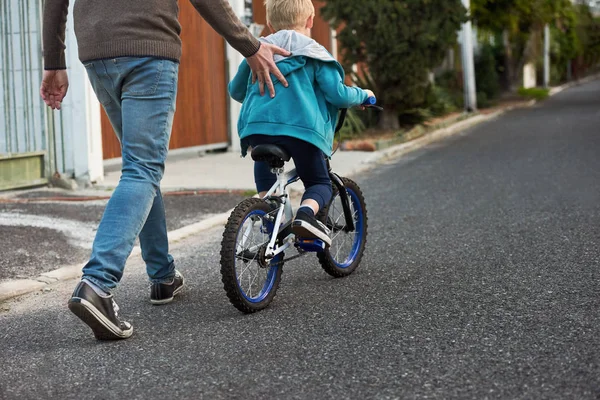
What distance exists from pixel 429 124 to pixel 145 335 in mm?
13255

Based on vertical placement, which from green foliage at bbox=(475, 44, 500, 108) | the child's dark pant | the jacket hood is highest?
green foliage at bbox=(475, 44, 500, 108)

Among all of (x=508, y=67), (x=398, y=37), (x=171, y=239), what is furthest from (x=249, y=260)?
(x=508, y=67)

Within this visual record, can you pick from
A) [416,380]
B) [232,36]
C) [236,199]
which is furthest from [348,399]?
[236,199]

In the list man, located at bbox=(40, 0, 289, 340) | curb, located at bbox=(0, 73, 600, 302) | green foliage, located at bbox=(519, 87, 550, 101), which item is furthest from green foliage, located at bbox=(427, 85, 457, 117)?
man, located at bbox=(40, 0, 289, 340)

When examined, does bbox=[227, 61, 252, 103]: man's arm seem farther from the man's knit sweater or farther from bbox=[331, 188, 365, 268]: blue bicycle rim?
bbox=[331, 188, 365, 268]: blue bicycle rim

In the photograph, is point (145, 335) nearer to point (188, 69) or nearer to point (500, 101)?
point (188, 69)

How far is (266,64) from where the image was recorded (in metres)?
4.27

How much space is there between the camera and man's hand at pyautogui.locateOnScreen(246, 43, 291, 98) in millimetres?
4250

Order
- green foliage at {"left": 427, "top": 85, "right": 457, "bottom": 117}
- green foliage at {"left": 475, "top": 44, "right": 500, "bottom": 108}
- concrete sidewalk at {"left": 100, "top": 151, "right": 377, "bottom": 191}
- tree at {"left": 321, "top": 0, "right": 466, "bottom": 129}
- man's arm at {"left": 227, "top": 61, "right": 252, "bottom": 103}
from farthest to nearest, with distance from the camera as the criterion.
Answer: green foliage at {"left": 475, "top": 44, "right": 500, "bottom": 108} → green foliage at {"left": 427, "top": 85, "right": 457, "bottom": 117} → tree at {"left": 321, "top": 0, "right": 466, "bottom": 129} → concrete sidewalk at {"left": 100, "top": 151, "right": 377, "bottom": 191} → man's arm at {"left": 227, "top": 61, "right": 252, "bottom": 103}

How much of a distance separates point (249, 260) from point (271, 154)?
0.50 meters

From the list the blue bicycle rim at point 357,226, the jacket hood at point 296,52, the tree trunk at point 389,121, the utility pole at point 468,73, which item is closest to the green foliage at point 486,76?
the utility pole at point 468,73

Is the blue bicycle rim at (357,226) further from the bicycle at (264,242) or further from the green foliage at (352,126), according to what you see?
the green foliage at (352,126)

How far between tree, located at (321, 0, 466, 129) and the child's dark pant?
34.2ft

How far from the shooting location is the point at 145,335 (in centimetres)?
408
